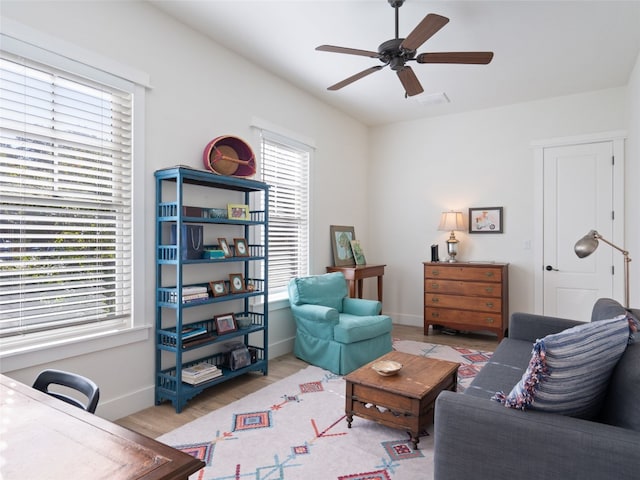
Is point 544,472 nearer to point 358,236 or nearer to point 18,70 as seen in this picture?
point 18,70

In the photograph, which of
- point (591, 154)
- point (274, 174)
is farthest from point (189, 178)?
point (591, 154)

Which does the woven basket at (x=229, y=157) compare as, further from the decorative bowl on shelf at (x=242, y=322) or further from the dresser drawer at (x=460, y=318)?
the dresser drawer at (x=460, y=318)

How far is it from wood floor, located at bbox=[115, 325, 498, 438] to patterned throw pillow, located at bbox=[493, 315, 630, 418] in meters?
2.11

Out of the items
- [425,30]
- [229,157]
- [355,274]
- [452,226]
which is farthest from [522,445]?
[452,226]

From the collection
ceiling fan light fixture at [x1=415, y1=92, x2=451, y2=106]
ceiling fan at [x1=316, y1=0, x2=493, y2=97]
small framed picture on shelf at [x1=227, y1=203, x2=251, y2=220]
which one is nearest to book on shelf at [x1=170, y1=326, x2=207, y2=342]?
small framed picture on shelf at [x1=227, y1=203, x2=251, y2=220]

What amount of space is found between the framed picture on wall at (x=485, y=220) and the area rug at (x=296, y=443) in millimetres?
3136

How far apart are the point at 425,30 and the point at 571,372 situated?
1.98 m

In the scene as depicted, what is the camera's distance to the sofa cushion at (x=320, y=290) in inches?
154

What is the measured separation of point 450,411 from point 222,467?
1313mm

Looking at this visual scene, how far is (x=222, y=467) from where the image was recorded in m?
2.10

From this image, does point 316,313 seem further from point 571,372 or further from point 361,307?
point 571,372

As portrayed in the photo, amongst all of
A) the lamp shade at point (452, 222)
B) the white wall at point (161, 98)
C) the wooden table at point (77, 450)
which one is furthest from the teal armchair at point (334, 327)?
the wooden table at point (77, 450)

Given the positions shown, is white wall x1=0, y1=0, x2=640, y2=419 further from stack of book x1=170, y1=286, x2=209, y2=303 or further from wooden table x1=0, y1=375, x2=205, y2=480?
wooden table x1=0, y1=375, x2=205, y2=480

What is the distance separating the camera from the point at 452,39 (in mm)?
3320
